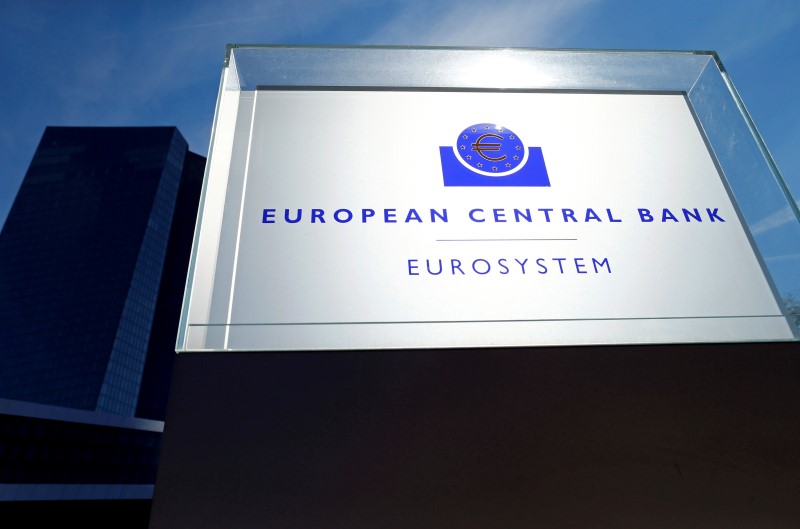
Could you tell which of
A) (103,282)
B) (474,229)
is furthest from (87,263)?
(474,229)

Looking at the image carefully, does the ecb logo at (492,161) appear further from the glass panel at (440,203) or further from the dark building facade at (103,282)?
the dark building facade at (103,282)

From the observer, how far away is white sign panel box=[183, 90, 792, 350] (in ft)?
5.57

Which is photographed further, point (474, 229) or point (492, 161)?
point (492, 161)

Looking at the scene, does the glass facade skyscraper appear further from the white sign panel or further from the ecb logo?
the ecb logo

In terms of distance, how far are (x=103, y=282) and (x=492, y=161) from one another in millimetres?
65099

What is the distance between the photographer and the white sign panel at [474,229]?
170 centimetres

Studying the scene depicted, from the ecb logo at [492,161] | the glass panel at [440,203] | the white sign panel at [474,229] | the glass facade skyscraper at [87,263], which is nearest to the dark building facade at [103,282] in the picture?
the glass facade skyscraper at [87,263]

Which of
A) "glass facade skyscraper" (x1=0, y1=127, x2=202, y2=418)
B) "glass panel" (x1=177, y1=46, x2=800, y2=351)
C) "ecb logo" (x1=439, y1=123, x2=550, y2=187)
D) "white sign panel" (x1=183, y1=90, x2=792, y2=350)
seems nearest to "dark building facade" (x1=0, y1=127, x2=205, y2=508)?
"glass facade skyscraper" (x1=0, y1=127, x2=202, y2=418)

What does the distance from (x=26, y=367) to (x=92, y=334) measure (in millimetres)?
8392

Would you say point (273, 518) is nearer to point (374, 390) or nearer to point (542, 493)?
point (374, 390)

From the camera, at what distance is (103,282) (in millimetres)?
58844

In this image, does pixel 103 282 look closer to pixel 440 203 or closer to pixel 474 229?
pixel 440 203

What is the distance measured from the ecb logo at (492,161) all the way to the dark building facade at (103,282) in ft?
135

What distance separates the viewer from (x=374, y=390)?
157 cm
